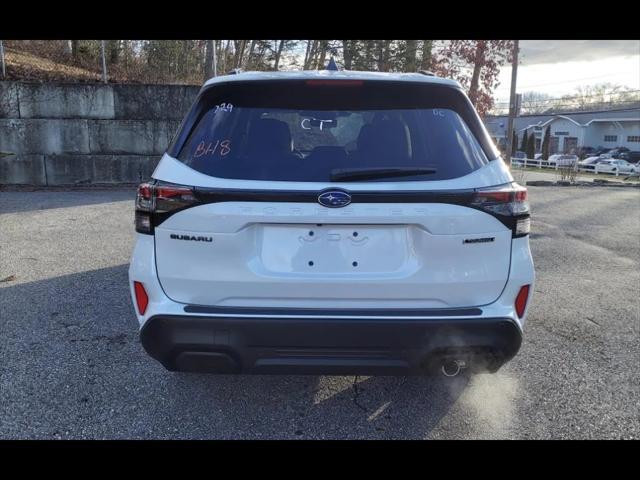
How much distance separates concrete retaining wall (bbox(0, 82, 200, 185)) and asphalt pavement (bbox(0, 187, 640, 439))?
23.4 feet

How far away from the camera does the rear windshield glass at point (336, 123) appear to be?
2.40 metres

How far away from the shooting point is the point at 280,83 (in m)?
2.52

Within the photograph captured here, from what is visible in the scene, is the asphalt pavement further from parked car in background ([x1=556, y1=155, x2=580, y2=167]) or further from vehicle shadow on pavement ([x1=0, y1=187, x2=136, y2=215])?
parked car in background ([x1=556, y1=155, x2=580, y2=167])

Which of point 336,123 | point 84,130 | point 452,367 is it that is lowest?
point 452,367

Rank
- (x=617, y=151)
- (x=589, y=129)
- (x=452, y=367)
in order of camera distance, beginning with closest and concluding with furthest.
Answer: (x=452, y=367) → (x=617, y=151) → (x=589, y=129)

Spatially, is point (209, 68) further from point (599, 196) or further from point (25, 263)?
point (599, 196)

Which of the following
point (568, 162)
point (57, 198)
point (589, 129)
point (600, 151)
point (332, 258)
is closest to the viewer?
point (332, 258)

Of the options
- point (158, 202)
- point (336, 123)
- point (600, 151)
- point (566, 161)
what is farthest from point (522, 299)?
point (600, 151)

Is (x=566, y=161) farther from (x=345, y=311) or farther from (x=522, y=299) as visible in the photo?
(x=345, y=311)

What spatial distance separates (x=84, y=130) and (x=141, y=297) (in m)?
10.8

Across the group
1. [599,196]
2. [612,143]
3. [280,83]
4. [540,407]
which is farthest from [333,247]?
[612,143]

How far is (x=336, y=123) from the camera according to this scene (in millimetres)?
2650

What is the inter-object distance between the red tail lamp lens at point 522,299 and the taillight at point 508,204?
10.6 inches

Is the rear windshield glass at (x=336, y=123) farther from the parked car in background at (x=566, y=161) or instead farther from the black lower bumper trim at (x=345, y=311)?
the parked car in background at (x=566, y=161)
